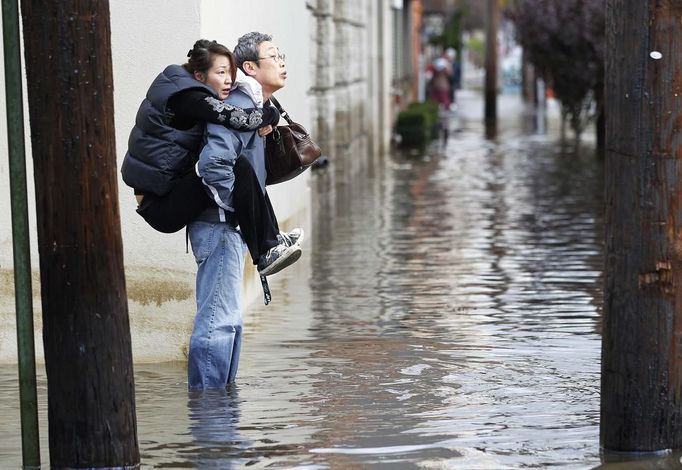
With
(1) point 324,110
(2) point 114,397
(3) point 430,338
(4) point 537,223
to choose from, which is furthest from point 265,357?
(1) point 324,110

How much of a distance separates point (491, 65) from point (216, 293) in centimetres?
3254

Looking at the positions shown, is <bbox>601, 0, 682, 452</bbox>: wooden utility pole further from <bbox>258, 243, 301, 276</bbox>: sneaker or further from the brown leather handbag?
the brown leather handbag

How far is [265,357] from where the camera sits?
8.06m

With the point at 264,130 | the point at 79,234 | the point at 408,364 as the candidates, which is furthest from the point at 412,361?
the point at 79,234

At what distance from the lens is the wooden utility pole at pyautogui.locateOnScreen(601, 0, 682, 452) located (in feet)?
18.4

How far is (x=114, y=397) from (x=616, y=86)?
6.79ft

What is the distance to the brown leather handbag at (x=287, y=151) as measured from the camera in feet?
23.1

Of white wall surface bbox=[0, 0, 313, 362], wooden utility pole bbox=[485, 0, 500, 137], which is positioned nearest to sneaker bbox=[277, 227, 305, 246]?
white wall surface bbox=[0, 0, 313, 362]

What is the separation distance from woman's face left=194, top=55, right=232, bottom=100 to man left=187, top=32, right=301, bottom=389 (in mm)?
49

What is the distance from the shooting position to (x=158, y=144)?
668 centimetres

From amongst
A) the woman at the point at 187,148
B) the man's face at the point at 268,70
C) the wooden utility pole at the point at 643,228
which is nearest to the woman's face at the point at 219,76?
the woman at the point at 187,148

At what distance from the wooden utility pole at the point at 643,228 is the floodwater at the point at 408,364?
213 mm

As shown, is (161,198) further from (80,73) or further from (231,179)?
(80,73)

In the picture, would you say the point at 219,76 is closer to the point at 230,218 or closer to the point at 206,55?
the point at 206,55
